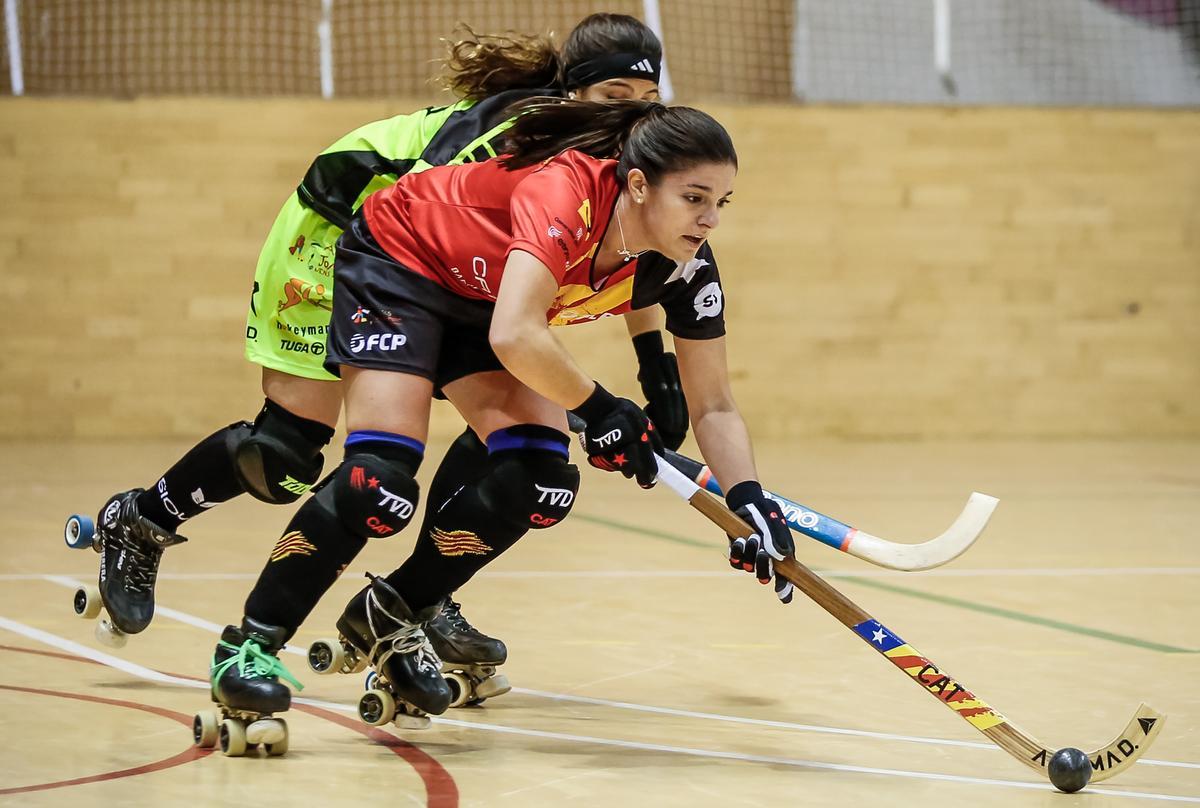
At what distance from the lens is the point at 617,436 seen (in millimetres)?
2908

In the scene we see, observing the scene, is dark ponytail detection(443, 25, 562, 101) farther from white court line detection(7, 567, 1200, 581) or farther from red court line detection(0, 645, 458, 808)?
white court line detection(7, 567, 1200, 581)

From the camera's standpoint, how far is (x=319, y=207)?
153 inches

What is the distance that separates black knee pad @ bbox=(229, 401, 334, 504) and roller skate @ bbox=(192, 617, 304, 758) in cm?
74

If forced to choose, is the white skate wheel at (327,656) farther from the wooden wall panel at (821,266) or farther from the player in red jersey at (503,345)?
the wooden wall panel at (821,266)

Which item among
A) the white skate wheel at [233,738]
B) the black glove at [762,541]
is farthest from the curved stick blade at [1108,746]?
the white skate wheel at [233,738]

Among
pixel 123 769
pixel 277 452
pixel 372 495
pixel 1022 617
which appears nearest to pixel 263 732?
pixel 123 769

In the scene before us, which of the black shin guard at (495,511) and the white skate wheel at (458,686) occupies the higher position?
the black shin guard at (495,511)

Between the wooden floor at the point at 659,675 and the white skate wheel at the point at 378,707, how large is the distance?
0.05m

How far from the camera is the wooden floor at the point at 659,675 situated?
9.25 ft

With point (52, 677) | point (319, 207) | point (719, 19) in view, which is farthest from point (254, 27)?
point (52, 677)

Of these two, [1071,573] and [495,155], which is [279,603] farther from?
[1071,573]

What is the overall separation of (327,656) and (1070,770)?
1.57 metres

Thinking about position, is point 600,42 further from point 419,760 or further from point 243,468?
point 419,760

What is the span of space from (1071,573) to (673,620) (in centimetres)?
170
